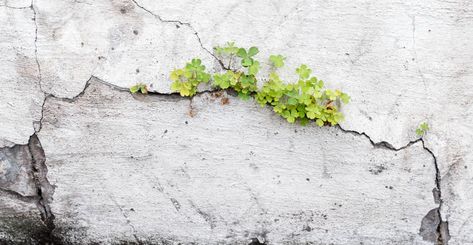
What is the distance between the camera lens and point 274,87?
216 centimetres

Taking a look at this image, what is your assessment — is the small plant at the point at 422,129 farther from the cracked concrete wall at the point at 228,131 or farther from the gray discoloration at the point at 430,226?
the gray discoloration at the point at 430,226

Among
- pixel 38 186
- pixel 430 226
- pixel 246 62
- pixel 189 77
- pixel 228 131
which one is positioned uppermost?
pixel 246 62

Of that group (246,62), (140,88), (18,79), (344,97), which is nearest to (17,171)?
(18,79)

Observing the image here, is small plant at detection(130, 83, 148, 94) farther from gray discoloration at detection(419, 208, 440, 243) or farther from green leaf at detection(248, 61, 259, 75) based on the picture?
gray discoloration at detection(419, 208, 440, 243)

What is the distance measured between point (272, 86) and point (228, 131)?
0.93ft

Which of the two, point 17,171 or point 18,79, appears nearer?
point 18,79

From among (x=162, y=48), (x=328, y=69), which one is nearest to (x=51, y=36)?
(x=162, y=48)

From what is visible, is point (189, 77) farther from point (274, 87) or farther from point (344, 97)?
point (344, 97)

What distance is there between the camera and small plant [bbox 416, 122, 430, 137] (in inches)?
86.3

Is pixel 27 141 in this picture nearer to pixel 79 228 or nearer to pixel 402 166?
pixel 79 228

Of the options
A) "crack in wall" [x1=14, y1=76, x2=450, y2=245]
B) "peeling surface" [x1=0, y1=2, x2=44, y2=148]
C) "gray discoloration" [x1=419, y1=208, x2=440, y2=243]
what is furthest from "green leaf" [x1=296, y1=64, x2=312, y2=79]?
"peeling surface" [x1=0, y1=2, x2=44, y2=148]

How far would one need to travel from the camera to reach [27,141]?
93.0 inches

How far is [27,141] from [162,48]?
73cm

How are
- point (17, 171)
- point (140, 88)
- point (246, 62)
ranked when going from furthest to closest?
1. point (17, 171)
2. point (140, 88)
3. point (246, 62)
